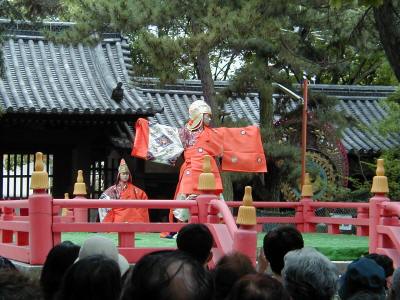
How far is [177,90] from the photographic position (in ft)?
66.3

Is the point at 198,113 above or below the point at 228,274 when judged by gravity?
above

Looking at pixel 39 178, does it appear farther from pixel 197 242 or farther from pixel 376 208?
pixel 376 208

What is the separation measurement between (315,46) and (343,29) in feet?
17.1

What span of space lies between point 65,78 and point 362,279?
14.4m

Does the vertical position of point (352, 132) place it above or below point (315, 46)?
below

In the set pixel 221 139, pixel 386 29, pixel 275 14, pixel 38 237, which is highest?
pixel 275 14

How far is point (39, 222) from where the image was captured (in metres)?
7.73

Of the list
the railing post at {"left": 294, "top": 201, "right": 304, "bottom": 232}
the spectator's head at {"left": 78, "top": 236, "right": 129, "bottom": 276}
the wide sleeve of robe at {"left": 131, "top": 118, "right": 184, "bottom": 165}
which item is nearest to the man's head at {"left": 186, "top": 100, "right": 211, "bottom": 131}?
the wide sleeve of robe at {"left": 131, "top": 118, "right": 184, "bottom": 165}

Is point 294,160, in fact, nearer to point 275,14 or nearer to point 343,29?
point 343,29

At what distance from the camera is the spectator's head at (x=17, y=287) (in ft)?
8.90

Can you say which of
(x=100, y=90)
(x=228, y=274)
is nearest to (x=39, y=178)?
(x=228, y=274)

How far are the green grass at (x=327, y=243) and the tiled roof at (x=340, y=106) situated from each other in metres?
6.90

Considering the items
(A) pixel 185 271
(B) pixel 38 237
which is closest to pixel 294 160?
(B) pixel 38 237

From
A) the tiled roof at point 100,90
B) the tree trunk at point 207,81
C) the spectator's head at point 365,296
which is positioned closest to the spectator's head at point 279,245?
the spectator's head at point 365,296
